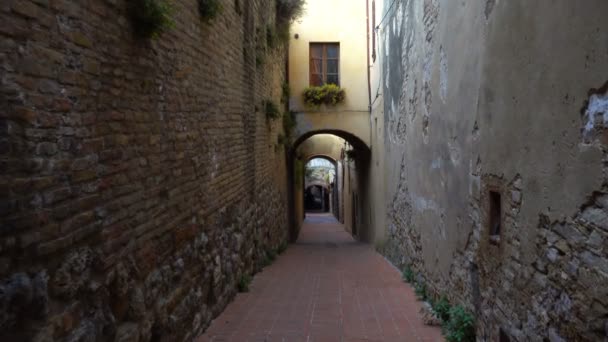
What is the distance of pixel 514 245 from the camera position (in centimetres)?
371

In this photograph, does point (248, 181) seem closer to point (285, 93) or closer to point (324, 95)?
point (285, 93)

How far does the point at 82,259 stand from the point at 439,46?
15.2 ft

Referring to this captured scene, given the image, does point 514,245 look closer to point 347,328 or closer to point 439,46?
point 347,328

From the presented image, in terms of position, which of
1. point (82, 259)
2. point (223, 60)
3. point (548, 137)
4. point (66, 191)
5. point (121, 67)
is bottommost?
point (82, 259)

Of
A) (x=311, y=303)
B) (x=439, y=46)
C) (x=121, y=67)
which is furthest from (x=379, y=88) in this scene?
(x=121, y=67)

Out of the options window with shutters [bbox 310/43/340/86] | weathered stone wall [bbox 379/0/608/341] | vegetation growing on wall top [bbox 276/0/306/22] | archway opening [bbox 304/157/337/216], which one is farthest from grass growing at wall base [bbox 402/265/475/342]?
archway opening [bbox 304/157/337/216]

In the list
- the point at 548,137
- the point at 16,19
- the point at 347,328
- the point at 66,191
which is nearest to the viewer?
the point at 16,19

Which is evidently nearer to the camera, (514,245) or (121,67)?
(121,67)

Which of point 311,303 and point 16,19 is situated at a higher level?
point 16,19

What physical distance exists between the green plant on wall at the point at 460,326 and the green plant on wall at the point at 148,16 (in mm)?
3579

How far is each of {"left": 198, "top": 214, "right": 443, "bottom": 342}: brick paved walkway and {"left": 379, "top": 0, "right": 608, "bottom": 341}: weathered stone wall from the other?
621 mm

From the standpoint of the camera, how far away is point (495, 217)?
4227 mm

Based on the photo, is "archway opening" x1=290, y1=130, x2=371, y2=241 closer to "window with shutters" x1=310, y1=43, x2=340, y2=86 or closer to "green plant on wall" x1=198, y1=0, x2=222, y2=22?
"window with shutters" x1=310, y1=43, x2=340, y2=86

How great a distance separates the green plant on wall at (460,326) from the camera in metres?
4.71
